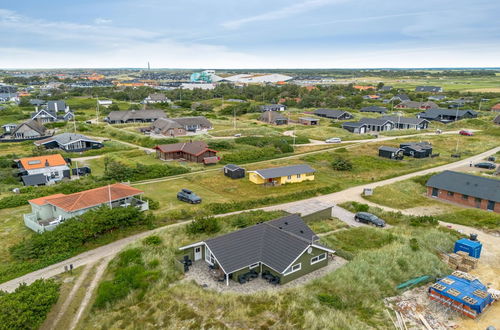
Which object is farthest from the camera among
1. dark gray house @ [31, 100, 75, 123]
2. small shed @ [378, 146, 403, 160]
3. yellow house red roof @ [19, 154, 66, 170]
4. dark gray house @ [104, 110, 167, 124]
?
dark gray house @ [31, 100, 75, 123]

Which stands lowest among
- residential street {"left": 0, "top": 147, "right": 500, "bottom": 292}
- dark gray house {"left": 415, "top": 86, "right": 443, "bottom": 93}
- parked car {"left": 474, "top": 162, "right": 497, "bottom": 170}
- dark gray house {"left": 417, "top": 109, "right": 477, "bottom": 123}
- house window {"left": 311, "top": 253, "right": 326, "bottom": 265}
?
residential street {"left": 0, "top": 147, "right": 500, "bottom": 292}

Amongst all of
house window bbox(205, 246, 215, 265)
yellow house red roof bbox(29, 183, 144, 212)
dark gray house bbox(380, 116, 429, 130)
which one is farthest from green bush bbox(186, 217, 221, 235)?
dark gray house bbox(380, 116, 429, 130)

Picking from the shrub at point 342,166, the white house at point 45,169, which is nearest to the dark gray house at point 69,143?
the white house at point 45,169

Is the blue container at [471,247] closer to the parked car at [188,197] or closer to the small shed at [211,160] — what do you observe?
the parked car at [188,197]

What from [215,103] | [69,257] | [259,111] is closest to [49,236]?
[69,257]

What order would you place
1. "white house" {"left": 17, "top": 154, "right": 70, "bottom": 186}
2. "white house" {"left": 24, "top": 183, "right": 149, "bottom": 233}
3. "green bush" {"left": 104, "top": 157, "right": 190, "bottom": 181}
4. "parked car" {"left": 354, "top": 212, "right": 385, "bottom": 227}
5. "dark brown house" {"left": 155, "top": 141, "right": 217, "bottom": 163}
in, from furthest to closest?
1. "dark brown house" {"left": 155, "top": 141, "right": 217, "bottom": 163}
2. "white house" {"left": 17, "top": 154, "right": 70, "bottom": 186}
3. "green bush" {"left": 104, "top": 157, "right": 190, "bottom": 181}
4. "parked car" {"left": 354, "top": 212, "right": 385, "bottom": 227}
5. "white house" {"left": 24, "top": 183, "right": 149, "bottom": 233}

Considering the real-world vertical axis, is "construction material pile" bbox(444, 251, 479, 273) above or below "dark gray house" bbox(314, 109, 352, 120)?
below

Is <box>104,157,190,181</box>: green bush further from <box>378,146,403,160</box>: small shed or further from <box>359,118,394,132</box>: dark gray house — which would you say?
<box>359,118,394,132</box>: dark gray house
